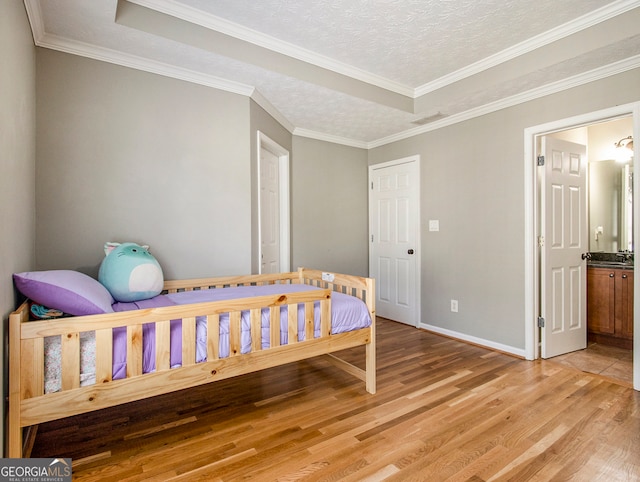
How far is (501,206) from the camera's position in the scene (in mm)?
3049

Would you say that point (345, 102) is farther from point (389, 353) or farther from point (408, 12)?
point (389, 353)

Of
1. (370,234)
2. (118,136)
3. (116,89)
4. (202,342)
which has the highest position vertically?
(116,89)

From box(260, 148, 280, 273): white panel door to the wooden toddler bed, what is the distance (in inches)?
50.8

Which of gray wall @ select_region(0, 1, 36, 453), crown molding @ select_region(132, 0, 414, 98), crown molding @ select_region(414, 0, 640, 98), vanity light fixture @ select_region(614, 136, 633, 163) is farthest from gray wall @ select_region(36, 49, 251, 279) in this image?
vanity light fixture @ select_region(614, 136, 633, 163)

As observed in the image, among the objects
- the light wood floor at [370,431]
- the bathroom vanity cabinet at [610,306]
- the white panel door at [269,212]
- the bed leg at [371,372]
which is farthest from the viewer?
the white panel door at [269,212]

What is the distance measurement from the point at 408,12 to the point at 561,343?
116 inches

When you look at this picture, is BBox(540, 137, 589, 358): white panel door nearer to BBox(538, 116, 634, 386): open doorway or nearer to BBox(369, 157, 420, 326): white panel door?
BBox(538, 116, 634, 386): open doorway

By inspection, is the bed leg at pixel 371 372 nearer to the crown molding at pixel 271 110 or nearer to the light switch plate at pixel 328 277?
the light switch plate at pixel 328 277

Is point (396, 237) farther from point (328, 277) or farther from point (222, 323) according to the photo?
point (222, 323)

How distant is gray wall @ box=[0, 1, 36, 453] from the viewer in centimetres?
A: 131

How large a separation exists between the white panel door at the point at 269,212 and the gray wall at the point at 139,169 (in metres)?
0.56

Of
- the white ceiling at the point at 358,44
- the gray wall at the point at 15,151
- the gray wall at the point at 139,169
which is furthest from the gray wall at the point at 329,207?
the gray wall at the point at 15,151

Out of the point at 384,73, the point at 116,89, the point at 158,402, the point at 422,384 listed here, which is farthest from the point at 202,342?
the point at 384,73

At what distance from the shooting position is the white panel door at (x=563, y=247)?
9.35 ft
